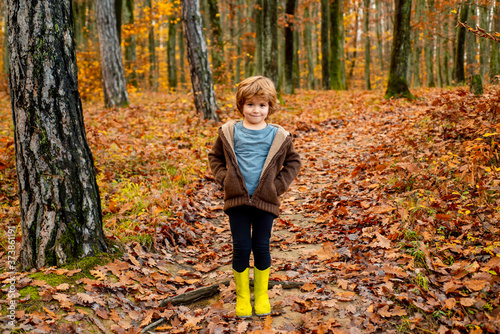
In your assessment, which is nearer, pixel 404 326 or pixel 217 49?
pixel 404 326

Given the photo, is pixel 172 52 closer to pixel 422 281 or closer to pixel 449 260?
pixel 449 260

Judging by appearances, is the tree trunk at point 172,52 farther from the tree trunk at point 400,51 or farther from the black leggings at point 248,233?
the black leggings at point 248,233

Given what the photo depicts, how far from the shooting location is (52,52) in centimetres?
323

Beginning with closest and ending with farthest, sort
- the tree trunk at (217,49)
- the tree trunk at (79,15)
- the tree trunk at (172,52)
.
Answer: the tree trunk at (217,49)
the tree trunk at (172,52)
the tree trunk at (79,15)

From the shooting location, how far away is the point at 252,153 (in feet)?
10.6

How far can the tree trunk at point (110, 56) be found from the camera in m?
11.8

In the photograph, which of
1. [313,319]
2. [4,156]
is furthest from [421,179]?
[4,156]

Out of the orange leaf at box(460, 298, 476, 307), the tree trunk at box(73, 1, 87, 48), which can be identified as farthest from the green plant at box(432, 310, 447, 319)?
the tree trunk at box(73, 1, 87, 48)

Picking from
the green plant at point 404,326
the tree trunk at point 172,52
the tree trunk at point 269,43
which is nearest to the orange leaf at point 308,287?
the green plant at point 404,326

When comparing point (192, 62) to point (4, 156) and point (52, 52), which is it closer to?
point (4, 156)

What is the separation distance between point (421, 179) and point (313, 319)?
2930mm

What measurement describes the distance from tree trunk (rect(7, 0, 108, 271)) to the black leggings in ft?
4.95

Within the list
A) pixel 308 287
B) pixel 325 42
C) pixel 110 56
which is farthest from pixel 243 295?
pixel 325 42

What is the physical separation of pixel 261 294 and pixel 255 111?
174cm
